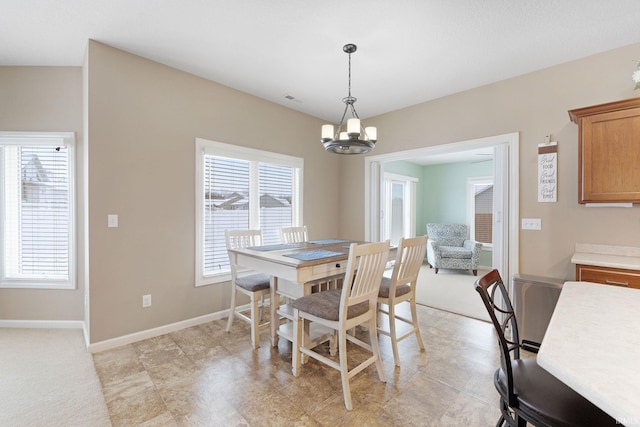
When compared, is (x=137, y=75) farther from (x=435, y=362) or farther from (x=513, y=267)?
(x=513, y=267)

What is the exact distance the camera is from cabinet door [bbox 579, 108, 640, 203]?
2.29 metres

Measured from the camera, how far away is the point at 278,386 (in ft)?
6.84

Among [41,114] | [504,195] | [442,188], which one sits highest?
[41,114]

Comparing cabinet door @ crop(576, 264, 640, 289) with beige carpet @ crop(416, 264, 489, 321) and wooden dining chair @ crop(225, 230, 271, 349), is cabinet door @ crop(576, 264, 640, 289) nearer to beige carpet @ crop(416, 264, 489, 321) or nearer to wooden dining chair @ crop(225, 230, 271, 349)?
beige carpet @ crop(416, 264, 489, 321)

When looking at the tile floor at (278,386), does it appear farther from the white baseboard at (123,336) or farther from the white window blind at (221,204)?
the white window blind at (221,204)

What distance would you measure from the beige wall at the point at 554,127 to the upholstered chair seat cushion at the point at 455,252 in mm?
2689

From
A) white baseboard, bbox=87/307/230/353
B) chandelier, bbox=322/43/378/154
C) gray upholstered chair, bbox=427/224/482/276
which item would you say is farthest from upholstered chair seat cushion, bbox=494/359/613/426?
gray upholstered chair, bbox=427/224/482/276

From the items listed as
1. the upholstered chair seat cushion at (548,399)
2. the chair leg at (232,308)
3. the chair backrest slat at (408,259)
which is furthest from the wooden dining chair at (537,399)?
the chair leg at (232,308)

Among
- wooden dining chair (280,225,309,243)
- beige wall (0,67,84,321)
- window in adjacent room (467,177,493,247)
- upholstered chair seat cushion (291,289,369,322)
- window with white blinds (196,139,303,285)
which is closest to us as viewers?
upholstered chair seat cushion (291,289,369,322)

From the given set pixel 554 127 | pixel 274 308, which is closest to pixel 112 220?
pixel 274 308

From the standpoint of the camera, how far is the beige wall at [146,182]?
8.52 feet

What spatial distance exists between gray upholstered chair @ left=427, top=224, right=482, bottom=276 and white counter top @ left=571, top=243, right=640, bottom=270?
9.62 feet

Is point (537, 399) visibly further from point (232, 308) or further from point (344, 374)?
point (232, 308)

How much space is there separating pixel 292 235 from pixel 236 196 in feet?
2.83
